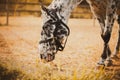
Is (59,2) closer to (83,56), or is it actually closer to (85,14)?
(83,56)

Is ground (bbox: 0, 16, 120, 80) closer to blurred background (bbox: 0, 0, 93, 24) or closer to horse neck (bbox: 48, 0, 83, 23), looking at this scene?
horse neck (bbox: 48, 0, 83, 23)

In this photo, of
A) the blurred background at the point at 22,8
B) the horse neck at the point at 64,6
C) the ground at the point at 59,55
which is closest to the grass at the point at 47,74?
the ground at the point at 59,55

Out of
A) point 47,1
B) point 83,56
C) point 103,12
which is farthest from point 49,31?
point 47,1

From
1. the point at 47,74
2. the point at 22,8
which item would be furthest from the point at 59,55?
the point at 22,8

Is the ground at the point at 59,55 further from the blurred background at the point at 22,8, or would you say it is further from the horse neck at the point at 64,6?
the blurred background at the point at 22,8

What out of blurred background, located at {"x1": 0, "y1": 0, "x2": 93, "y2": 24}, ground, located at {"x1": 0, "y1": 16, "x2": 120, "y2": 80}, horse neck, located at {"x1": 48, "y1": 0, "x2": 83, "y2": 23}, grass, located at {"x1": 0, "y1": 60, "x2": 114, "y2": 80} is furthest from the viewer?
blurred background, located at {"x1": 0, "y1": 0, "x2": 93, "y2": 24}

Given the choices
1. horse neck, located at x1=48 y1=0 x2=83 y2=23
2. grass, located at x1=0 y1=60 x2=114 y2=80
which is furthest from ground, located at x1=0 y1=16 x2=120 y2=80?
horse neck, located at x1=48 y1=0 x2=83 y2=23

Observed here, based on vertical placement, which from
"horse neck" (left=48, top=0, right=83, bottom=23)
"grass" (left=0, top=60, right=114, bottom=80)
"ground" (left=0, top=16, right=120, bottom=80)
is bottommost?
"ground" (left=0, top=16, right=120, bottom=80)

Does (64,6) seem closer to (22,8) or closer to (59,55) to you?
(59,55)

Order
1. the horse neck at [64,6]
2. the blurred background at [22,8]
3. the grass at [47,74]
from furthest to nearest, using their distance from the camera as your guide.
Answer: the blurred background at [22,8], the horse neck at [64,6], the grass at [47,74]

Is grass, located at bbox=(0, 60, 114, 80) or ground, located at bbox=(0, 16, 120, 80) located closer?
grass, located at bbox=(0, 60, 114, 80)

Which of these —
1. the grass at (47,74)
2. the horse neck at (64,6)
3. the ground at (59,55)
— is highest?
the horse neck at (64,6)

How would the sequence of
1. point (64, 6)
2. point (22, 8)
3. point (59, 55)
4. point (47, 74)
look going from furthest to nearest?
1. point (22, 8)
2. point (59, 55)
3. point (64, 6)
4. point (47, 74)

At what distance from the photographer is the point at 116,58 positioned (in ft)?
21.2
